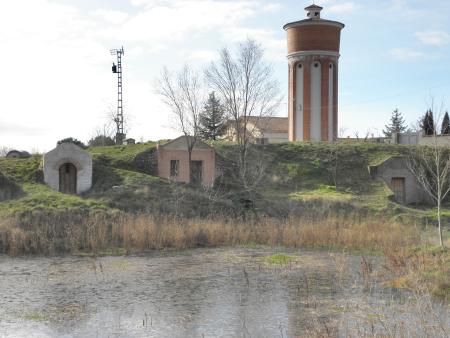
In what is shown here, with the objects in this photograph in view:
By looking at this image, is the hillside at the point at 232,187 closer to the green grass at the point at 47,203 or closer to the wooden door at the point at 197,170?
the green grass at the point at 47,203

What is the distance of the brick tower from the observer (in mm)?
44406

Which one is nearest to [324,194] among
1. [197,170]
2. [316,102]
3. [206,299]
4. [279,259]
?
[197,170]

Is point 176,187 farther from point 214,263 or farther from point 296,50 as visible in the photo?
point 296,50

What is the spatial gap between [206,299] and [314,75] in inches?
1331

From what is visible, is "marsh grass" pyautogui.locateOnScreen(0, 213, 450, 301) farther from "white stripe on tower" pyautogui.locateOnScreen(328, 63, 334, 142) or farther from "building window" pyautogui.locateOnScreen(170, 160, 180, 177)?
"white stripe on tower" pyautogui.locateOnScreen(328, 63, 334, 142)

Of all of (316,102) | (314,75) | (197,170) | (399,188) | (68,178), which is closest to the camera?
(68,178)

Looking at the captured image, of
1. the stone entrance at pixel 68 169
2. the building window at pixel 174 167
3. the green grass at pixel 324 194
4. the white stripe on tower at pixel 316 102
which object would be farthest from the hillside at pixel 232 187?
the white stripe on tower at pixel 316 102

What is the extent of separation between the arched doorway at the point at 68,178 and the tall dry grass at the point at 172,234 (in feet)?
22.2

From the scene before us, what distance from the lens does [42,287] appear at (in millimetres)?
14844

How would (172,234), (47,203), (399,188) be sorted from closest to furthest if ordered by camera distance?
(172,234) < (47,203) < (399,188)

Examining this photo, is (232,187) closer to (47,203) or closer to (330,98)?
(47,203)

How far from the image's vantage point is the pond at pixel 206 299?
10.6 meters

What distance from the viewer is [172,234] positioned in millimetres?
21734

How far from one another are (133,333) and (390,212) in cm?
2204
